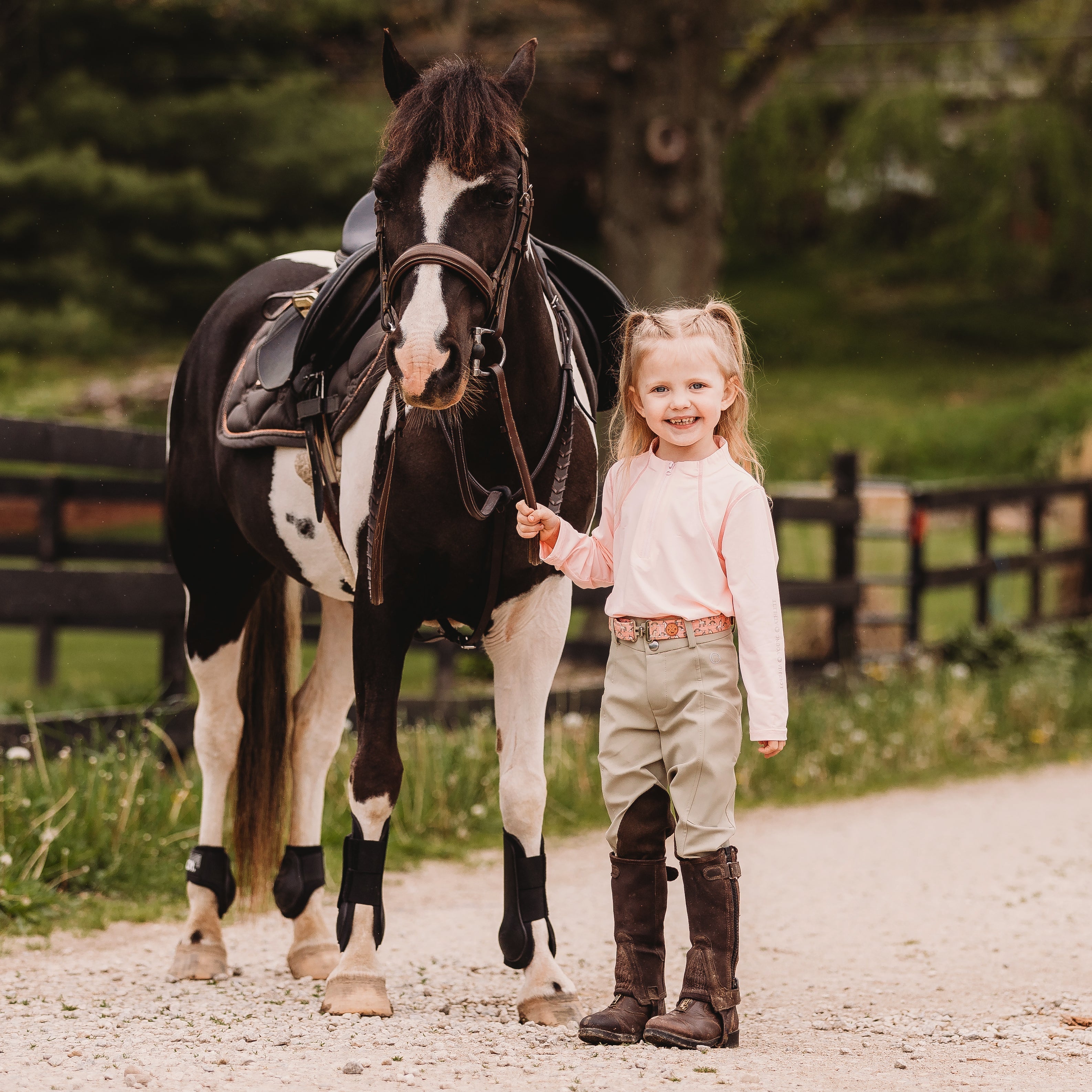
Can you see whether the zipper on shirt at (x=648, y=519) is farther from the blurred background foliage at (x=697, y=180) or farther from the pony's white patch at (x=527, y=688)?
the blurred background foliage at (x=697, y=180)

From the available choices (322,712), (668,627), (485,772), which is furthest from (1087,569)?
(668,627)

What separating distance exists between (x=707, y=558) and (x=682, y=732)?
0.39m

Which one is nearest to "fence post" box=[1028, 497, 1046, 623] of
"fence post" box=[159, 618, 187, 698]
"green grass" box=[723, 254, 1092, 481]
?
"green grass" box=[723, 254, 1092, 481]

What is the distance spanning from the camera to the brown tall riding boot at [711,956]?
3209mm

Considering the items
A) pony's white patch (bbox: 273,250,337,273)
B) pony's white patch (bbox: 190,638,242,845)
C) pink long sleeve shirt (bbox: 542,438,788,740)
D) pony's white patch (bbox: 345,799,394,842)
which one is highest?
pony's white patch (bbox: 273,250,337,273)

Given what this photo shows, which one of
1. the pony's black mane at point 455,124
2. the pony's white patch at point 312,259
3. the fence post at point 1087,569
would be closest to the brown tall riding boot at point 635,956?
the pony's black mane at point 455,124

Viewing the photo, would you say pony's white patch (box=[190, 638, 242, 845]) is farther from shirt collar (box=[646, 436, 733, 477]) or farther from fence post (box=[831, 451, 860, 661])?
fence post (box=[831, 451, 860, 661])

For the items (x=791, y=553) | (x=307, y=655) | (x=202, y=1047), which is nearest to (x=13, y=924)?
(x=202, y=1047)

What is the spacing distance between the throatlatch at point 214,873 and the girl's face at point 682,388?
6.57 feet

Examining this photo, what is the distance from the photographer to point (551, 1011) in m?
3.56

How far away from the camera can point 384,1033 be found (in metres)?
3.36

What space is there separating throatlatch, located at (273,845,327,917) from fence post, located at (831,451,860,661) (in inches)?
204

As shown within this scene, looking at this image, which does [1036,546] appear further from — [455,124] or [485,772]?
[455,124]

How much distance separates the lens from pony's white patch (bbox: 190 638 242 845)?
14.7ft
